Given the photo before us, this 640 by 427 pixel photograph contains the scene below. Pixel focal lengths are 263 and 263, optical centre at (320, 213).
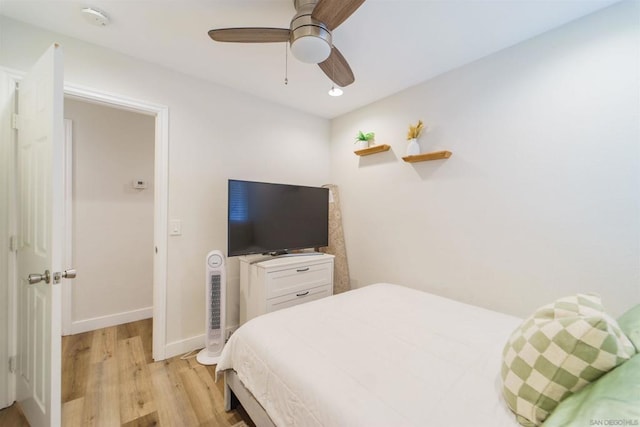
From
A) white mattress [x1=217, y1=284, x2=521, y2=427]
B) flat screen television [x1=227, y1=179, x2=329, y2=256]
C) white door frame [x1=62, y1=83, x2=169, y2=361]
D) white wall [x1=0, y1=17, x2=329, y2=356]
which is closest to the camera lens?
white mattress [x1=217, y1=284, x2=521, y2=427]

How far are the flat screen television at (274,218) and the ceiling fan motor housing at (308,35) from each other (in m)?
1.26

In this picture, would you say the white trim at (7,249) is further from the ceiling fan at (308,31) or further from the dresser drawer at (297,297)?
the dresser drawer at (297,297)

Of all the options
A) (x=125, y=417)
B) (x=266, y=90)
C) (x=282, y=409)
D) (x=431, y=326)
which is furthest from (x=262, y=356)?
(x=266, y=90)

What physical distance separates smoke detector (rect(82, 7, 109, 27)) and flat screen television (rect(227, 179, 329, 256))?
1.25 metres

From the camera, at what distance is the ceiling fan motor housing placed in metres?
1.30

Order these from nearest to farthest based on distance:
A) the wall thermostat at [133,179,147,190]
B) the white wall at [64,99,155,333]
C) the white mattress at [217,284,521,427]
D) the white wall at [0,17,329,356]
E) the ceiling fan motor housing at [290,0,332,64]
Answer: the white mattress at [217,284,521,427] → the ceiling fan motor housing at [290,0,332,64] → the white wall at [0,17,329,356] → the white wall at [64,99,155,333] → the wall thermostat at [133,179,147,190]

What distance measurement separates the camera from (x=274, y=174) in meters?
2.87

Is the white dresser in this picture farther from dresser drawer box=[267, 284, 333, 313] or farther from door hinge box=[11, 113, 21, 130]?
door hinge box=[11, 113, 21, 130]

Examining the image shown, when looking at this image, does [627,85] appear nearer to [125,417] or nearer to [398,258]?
[398,258]

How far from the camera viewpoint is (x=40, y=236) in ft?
4.28

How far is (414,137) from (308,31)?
4.73 feet

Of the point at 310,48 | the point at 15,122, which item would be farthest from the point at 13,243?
the point at 310,48

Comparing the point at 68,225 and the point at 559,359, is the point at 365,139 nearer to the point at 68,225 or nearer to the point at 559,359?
the point at 559,359

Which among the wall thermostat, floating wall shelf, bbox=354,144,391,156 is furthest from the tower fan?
floating wall shelf, bbox=354,144,391,156
